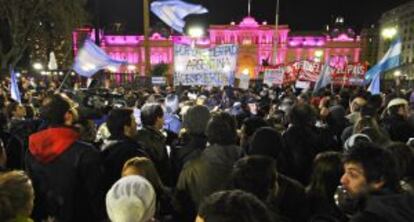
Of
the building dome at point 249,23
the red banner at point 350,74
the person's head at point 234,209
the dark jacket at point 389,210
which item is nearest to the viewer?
the person's head at point 234,209

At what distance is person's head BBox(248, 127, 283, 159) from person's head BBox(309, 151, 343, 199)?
1.17 feet

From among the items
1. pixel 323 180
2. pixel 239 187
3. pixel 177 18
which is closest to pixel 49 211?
pixel 239 187

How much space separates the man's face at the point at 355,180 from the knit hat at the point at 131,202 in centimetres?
117

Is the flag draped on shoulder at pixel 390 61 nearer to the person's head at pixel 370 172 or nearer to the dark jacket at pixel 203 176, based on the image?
the dark jacket at pixel 203 176

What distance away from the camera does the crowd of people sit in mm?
2619

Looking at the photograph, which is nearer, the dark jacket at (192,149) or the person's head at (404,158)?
the person's head at (404,158)

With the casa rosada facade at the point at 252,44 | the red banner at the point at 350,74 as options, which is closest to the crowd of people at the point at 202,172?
the red banner at the point at 350,74

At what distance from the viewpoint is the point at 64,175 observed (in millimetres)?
3836

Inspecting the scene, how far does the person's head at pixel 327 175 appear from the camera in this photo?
11.8 ft

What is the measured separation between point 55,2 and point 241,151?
27160 mm

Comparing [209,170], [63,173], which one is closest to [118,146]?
[63,173]

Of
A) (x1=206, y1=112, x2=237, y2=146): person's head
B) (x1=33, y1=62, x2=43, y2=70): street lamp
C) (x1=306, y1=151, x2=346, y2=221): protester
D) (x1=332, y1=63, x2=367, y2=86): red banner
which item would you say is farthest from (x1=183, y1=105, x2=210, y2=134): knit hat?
(x1=33, y1=62, x2=43, y2=70): street lamp

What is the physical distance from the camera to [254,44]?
95.1 meters

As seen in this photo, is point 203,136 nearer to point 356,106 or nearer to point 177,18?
point 356,106
